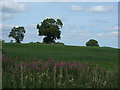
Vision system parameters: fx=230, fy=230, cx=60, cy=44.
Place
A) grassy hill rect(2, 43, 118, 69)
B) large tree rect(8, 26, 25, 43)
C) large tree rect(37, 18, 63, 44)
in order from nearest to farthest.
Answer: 1. grassy hill rect(2, 43, 118, 69)
2. large tree rect(37, 18, 63, 44)
3. large tree rect(8, 26, 25, 43)

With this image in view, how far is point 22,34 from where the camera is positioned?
195ft

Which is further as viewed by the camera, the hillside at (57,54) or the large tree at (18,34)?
the large tree at (18,34)

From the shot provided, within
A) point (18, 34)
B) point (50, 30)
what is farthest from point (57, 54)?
point (18, 34)

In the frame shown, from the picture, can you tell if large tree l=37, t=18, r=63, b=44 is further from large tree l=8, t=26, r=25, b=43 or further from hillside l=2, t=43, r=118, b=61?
hillside l=2, t=43, r=118, b=61

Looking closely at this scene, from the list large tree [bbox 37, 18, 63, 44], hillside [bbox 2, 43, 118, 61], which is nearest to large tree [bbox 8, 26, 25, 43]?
large tree [bbox 37, 18, 63, 44]

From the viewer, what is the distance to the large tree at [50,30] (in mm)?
49031

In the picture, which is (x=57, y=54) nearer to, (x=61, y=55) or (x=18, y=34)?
(x=61, y=55)

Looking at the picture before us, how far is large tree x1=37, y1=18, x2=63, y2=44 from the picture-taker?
49.0m

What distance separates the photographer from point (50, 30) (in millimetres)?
49219

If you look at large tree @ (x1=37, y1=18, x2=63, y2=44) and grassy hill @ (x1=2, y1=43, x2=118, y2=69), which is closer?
grassy hill @ (x1=2, y1=43, x2=118, y2=69)

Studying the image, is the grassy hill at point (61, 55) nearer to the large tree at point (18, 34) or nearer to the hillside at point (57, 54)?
the hillside at point (57, 54)

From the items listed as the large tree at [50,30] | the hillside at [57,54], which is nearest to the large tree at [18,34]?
the large tree at [50,30]

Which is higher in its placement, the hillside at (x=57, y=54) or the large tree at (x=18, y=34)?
the large tree at (x=18, y=34)

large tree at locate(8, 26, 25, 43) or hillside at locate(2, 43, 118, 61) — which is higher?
large tree at locate(8, 26, 25, 43)
